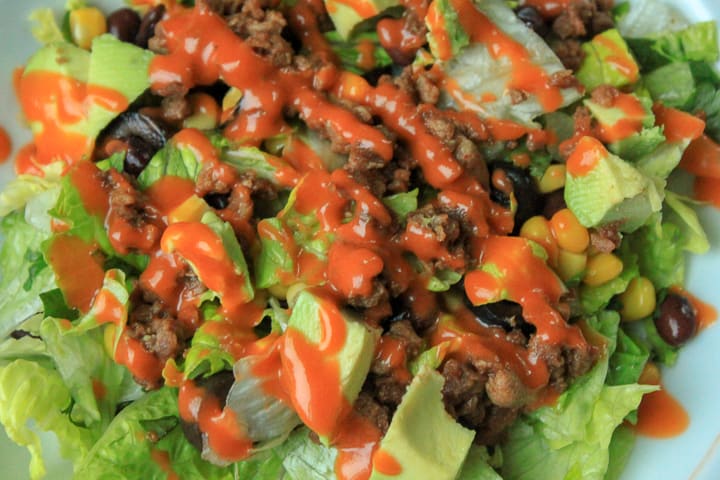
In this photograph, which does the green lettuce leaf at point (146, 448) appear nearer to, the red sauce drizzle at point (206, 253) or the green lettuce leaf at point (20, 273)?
the red sauce drizzle at point (206, 253)

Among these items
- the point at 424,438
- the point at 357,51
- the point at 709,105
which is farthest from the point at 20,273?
the point at 709,105

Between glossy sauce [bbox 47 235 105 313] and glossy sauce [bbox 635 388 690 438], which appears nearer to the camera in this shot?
glossy sauce [bbox 47 235 105 313]

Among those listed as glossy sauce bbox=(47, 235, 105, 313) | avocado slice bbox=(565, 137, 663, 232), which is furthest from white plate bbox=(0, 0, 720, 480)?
glossy sauce bbox=(47, 235, 105, 313)

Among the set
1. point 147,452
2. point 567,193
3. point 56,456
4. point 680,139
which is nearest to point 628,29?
point 680,139

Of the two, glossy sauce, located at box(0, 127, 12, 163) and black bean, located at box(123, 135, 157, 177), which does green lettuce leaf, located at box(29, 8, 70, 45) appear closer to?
glossy sauce, located at box(0, 127, 12, 163)

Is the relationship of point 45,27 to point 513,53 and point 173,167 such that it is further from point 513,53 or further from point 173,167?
point 513,53

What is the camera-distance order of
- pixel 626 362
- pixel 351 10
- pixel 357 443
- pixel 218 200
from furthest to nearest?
pixel 351 10, pixel 626 362, pixel 218 200, pixel 357 443

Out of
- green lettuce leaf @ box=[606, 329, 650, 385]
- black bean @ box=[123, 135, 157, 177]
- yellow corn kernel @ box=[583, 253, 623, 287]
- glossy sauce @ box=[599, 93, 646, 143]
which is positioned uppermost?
glossy sauce @ box=[599, 93, 646, 143]
